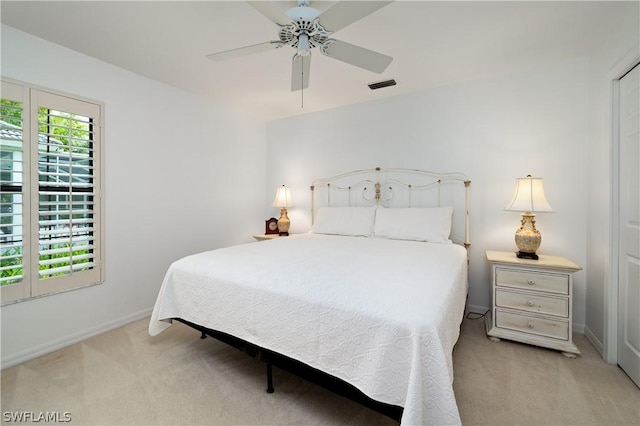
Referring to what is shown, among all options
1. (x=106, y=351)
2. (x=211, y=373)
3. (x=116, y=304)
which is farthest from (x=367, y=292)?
(x=116, y=304)

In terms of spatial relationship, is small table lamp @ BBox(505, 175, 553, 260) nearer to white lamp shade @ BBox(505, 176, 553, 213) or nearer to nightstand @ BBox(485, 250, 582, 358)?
white lamp shade @ BBox(505, 176, 553, 213)

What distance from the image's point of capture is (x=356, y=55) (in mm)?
1918

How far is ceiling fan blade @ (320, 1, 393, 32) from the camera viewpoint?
1.43 meters

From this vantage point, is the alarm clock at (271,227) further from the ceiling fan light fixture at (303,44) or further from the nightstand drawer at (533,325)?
the nightstand drawer at (533,325)

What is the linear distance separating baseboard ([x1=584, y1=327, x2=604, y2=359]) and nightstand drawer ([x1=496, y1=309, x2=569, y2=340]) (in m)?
0.26

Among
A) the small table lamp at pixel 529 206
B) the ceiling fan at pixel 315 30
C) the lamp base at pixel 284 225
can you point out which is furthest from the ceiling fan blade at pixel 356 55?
the lamp base at pixel 284 225

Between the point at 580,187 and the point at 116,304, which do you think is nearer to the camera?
the point at 580,187

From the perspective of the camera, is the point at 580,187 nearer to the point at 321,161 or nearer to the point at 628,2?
the point at 628,2

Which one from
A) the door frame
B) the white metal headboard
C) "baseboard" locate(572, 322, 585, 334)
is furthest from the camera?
the white metal headboard

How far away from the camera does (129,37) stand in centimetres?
225

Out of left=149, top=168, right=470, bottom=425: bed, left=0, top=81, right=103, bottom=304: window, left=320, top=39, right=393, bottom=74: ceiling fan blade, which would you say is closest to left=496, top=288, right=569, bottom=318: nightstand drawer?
left=149, top=168, right=470, bottom=425: bed

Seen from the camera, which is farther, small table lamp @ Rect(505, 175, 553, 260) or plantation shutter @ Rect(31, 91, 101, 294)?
small table lamp @ Rect(505, 175, 553, 260)

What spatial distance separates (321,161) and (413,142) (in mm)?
1292

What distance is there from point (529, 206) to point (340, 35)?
82.4 inches
